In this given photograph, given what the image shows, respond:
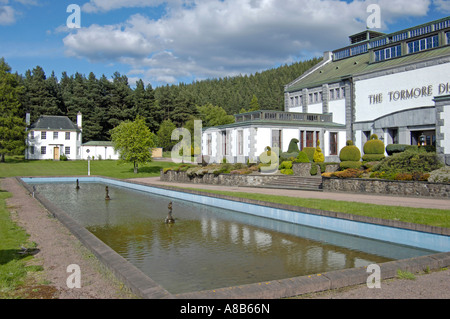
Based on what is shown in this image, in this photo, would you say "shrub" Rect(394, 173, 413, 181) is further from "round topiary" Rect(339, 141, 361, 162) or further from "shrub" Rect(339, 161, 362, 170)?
"round topiary" Rect(339, 141, 361, 162)

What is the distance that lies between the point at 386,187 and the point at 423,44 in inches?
856

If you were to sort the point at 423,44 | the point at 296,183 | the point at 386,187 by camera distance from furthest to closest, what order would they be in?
the point at 423,44 → the point at 296,183 → the point at 386,187

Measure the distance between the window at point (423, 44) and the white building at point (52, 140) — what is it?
59054 mm

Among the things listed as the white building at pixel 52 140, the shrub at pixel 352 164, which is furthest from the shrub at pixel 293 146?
the white building at pixel 52 140

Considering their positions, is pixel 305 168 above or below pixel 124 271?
above

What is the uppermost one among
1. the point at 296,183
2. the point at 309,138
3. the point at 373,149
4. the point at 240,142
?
the point at 309,138

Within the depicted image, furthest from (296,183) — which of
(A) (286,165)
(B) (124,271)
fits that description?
(B) (124,271)

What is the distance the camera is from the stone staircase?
76.8 ft

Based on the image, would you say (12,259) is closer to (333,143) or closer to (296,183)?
(296,183)

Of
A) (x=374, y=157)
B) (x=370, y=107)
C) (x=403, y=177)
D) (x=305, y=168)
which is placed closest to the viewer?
(x=403, y=177)

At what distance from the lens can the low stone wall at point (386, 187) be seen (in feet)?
54.7

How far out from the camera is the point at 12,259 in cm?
759
